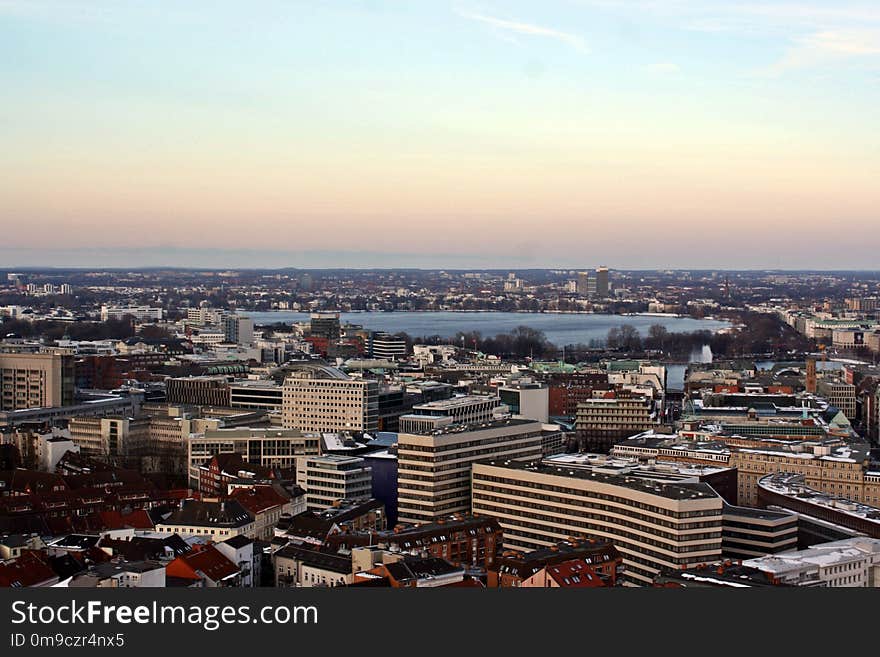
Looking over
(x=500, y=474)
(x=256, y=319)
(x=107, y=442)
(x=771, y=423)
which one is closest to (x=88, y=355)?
(x=107, y=442)

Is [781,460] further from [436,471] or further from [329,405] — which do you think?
[329,405]

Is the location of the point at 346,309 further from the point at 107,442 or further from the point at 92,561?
the point at 92,561

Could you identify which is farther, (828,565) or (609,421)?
(609,421)

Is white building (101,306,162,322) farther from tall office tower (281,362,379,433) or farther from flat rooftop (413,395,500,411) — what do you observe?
flat rooftop (413,395,500,411)

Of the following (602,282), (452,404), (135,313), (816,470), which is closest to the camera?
(816,470)

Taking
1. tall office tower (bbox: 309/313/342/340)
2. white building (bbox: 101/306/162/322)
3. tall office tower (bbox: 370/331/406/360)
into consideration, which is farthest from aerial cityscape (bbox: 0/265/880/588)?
white building (bbox: 101/306/162/322)

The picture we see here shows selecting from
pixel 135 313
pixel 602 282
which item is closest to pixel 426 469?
pixel 135 313

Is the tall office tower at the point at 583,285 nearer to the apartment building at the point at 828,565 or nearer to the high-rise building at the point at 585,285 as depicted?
the high-rise building at the point at 585,285
